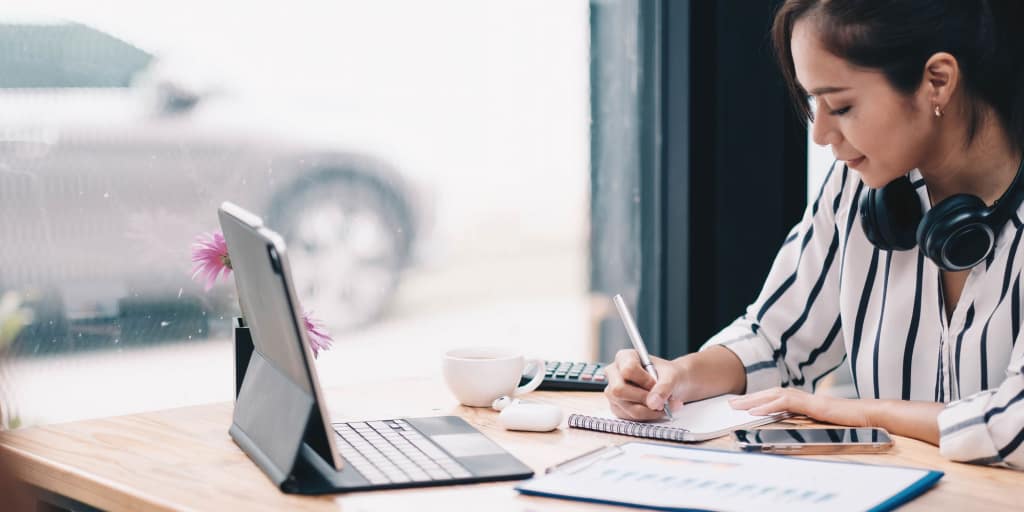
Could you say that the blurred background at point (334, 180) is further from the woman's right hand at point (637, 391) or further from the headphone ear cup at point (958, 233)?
the headphone ear cup at point (958, 233)

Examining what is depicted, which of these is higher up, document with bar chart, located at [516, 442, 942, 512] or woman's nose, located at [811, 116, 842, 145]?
woman's nose, located at [811, 116, 842, 145]

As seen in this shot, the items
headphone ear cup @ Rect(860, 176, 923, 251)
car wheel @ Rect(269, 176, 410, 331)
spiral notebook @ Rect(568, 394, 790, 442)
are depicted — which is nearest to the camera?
spiral notebook @ Rect(568, 394, 790, 442)

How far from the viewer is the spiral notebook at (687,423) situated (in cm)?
120

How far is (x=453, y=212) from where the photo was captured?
2.11 meters

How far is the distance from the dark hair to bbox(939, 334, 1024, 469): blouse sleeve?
15.9 inches

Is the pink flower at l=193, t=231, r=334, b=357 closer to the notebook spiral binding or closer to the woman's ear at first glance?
the notebook spiral binding

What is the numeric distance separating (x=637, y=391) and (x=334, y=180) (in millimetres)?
840

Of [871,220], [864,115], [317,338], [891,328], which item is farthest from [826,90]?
[317,338]

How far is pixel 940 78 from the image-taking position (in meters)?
1.37

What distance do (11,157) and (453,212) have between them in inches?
32.1

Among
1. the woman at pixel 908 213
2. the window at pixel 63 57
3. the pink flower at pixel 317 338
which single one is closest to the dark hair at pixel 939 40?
the woman at pixel 908 213

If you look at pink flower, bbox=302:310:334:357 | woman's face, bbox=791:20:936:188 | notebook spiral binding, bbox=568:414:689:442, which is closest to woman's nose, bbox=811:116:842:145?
woman's face, bbox=791:20:936:188

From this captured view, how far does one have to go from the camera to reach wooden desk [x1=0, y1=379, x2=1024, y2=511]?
0.98 metres

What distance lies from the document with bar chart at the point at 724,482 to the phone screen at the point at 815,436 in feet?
0.23
